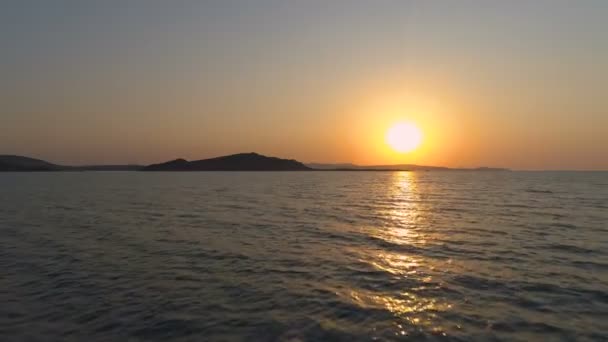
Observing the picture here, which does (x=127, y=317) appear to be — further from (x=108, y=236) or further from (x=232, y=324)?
(x=108, y=236)

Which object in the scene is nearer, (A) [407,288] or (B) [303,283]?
(A) [407,288]

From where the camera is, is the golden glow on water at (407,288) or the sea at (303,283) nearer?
the sea at (303,283)

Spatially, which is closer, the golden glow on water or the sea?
the sea

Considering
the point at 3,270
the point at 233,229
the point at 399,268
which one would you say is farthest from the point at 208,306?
the point at 233,229

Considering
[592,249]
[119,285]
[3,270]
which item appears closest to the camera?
[119,285]

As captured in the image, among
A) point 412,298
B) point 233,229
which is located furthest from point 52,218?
point 412,298

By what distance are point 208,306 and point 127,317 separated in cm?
298

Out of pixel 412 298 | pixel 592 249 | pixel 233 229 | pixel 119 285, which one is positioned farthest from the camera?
pixel 233 229

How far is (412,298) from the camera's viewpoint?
55.6 ft

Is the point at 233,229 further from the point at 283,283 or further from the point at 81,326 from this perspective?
the point at 81,326

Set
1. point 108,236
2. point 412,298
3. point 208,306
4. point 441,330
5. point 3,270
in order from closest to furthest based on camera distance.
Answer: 1. point 441,330
2. point 208,306
3. point 412,298
4. point 3,270
5. point 108,236

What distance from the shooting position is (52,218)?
143 ft

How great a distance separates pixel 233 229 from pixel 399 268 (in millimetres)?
18126

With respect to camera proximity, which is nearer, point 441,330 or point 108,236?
point 441,330
